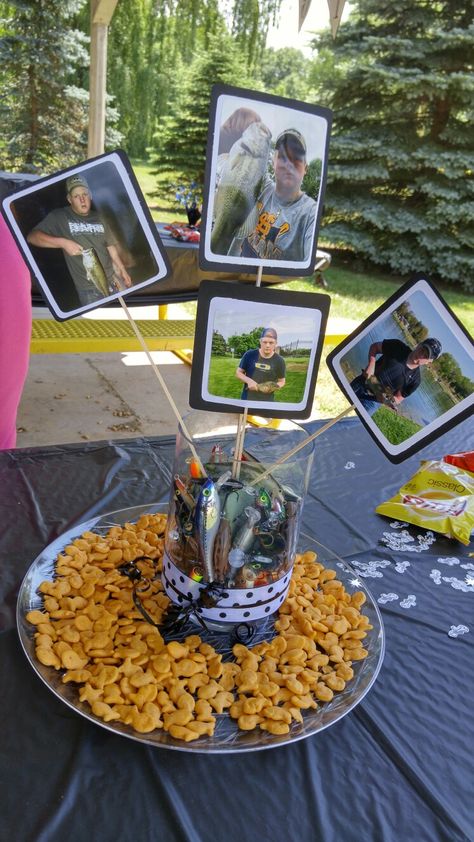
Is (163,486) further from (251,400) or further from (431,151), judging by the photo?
(431,151)

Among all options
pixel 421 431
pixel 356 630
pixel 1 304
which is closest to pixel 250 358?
pixel 421 431

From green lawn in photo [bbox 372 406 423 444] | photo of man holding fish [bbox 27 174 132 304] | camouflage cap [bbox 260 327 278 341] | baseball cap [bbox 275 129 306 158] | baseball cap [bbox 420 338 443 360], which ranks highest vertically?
baseball cap [bbox 275 129 306 158]

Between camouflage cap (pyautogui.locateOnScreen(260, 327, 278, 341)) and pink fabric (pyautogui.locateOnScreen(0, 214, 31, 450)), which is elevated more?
camouflage cap (pyautogui.locateOnScreen(260, 327, 278, 341))

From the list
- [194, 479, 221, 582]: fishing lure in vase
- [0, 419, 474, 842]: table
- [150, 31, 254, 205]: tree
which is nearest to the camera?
[0, 419, 474, 842]: table

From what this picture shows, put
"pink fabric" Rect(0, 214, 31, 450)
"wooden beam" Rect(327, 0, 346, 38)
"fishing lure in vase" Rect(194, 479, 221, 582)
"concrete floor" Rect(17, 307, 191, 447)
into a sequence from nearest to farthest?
"fishing lure in vase" Rect(194, 479, 221, 582) → "pink fabric" Rect(0, 214, 31, 450) → "wooden beam" Rect(327, 0, 346, 38) → "concrete floor" Rect(17, 307, 191, 447)

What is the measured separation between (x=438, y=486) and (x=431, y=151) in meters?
5.80

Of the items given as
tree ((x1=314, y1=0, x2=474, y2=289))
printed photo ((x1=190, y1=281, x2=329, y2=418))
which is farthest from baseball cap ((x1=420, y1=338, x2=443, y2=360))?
tree ((x1=314, y1=0, x2=474, y2=289))

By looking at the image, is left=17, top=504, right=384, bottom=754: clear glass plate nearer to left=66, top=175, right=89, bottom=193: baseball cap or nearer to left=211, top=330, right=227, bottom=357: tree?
left=211, top=330, right=227, bottom=357: tree

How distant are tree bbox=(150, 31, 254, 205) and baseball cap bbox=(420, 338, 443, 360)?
23.6 feet

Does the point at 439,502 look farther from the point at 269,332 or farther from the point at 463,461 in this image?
the point at 269,332

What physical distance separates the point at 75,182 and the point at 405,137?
248 inches

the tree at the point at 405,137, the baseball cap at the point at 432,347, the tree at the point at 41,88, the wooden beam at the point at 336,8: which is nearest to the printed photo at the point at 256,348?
the baseball cap at the point at 432,347

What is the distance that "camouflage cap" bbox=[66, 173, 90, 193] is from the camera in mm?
652

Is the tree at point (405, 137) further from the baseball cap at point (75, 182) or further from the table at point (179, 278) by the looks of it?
the baseball cap at point (75, 182)
